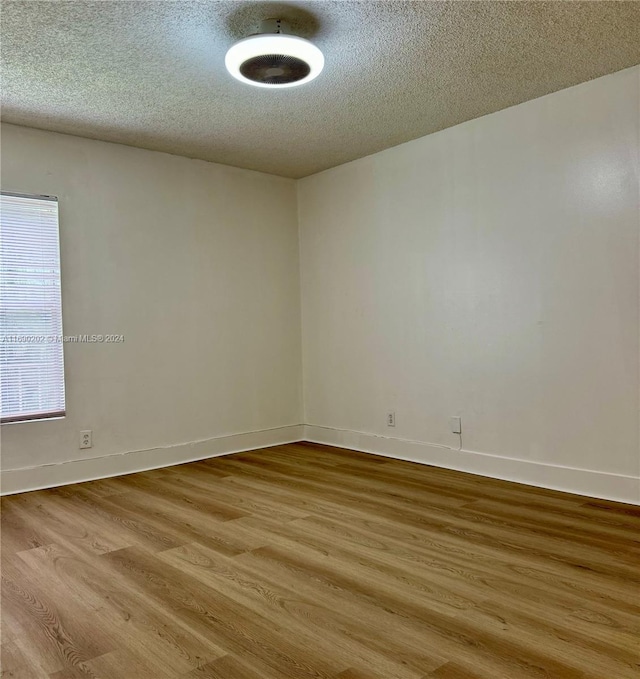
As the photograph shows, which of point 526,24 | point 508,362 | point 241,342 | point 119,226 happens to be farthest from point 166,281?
point 526,24

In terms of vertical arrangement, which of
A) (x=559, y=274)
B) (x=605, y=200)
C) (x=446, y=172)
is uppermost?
(x=446, y=172)

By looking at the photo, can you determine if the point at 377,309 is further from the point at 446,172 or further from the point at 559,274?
the point at 559,274

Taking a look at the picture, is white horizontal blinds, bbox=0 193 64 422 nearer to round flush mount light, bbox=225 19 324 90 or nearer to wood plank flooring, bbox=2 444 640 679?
wood plank flooring, bbox=2 444 640 679

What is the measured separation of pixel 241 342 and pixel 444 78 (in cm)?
275

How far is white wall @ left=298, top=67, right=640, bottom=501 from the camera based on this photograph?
337 cm

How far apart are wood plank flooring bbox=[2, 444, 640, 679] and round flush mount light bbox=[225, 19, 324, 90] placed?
7.76 feet

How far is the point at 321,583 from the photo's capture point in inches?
93.4

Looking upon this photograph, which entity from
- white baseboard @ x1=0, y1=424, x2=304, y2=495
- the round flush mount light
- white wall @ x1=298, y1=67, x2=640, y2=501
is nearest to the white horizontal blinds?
white baseboard @ x1=0, y1=424, x2=304, y2=495

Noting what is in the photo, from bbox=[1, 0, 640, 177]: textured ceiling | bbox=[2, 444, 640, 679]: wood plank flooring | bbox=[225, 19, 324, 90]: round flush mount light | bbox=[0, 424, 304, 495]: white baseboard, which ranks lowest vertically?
bbox=[2, 444, 640, 679]: wood plank flooring

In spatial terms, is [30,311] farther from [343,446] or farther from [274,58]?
[343,446]

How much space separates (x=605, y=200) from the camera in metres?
3.39

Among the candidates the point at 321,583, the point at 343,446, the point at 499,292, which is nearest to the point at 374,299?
the point at 499,292
